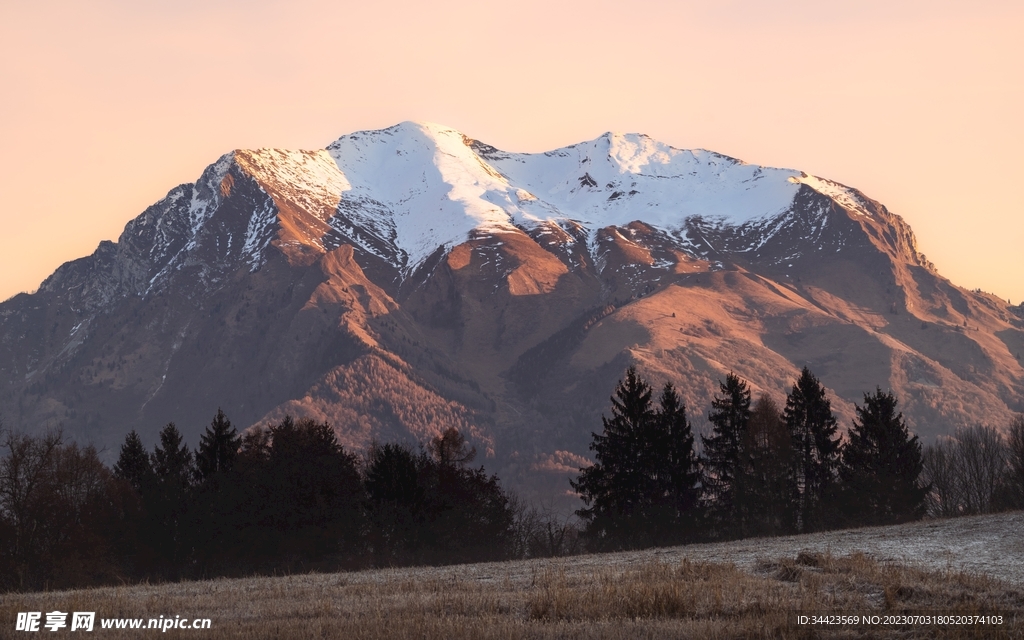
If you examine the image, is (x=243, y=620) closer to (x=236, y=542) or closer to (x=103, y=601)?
(x=103, y=601)

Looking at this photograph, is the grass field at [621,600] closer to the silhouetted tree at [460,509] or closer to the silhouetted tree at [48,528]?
the silhouetted tree at [48,528]

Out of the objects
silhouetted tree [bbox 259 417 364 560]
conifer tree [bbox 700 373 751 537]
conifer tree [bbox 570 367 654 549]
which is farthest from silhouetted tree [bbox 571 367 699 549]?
silhouetted tree [bbox 259 417 364 560]

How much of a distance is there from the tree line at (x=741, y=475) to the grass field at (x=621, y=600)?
34305 millimetres

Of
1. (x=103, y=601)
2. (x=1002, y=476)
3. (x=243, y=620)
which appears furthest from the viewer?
(x=1002, y=476)

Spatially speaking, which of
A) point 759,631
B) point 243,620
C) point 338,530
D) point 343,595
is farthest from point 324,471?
point 759,631

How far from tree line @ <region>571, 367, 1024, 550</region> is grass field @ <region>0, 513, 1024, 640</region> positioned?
113ft

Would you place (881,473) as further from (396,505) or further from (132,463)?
(132,463)

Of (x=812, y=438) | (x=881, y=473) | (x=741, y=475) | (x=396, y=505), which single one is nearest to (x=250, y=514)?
(x=396, y=505)

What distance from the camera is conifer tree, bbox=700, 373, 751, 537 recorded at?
233 ft

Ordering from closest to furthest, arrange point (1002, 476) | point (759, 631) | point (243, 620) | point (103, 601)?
point (759, 631) → point (243, 620) → point (103, 601) → point (1002, 476)

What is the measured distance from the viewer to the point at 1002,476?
9338 cm

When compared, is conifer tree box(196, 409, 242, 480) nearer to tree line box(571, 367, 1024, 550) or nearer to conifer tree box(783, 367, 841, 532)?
tree line box(571, 367, 1024, 550)

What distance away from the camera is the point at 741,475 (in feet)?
236

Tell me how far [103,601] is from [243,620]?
21.3 ft
